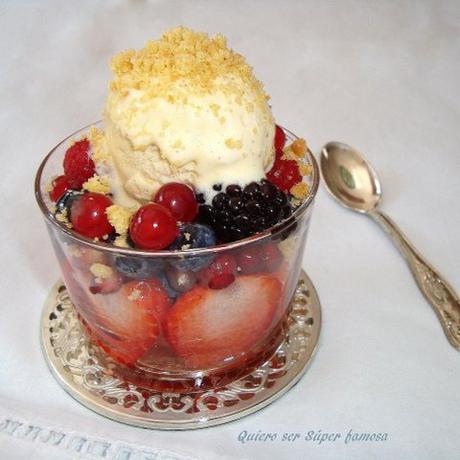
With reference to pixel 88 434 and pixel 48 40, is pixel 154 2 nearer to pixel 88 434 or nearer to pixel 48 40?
pixel 48 40

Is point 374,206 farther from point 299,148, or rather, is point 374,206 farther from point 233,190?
point 233,190

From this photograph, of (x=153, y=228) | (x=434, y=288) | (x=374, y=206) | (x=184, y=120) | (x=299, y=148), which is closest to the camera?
(x=153, y=228)

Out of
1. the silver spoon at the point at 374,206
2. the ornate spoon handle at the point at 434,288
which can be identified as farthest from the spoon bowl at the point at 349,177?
the ornate spoon handle at the point at 434,288

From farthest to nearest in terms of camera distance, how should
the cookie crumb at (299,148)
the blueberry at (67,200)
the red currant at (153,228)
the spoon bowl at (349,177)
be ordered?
the spoon bowl at (349,177) < the cookie crumb at (299,148) < the blueberry at (67,200) < the red currant at (153,228)

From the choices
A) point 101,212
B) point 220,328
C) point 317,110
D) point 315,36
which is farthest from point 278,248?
point 315,36

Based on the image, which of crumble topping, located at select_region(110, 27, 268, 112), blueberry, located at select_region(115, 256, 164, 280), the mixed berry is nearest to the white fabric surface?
the mixed berry

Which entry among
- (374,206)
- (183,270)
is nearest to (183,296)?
(183,270)

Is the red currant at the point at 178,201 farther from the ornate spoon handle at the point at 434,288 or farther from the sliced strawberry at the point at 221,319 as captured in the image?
the ornate spoon handle at the point at 434,288
